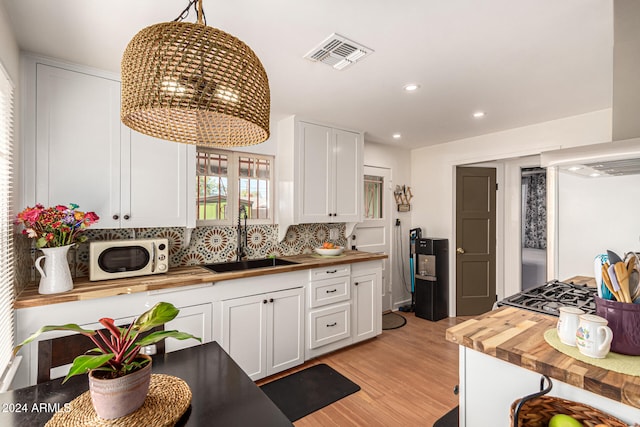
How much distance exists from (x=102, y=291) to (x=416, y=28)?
7.79 ft

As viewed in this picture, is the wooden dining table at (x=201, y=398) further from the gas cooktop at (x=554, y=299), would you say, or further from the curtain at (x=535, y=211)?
the curtain at (x=535, y=211)

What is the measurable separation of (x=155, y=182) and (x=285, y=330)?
164 cm

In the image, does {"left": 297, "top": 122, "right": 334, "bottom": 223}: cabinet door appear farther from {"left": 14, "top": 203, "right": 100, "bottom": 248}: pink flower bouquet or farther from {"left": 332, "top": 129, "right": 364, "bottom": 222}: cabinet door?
{"left": 14, "top": 203, "right": 100, "bottom": 248}: pink flower bouquet

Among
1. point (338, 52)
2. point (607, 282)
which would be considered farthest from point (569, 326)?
point (338, 52)

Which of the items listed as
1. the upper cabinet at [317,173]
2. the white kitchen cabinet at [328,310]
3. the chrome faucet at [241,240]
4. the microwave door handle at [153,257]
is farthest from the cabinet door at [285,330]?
the microwave door handle at [153,257]

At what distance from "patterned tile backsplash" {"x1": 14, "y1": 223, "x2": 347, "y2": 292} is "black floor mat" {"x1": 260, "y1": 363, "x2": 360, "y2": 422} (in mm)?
1207

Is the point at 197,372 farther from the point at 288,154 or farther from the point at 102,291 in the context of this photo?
the point at 288,154

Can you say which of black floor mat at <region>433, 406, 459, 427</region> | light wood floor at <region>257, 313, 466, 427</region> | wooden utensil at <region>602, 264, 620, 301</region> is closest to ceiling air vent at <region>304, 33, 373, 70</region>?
wooden utensil at <region>602, 264, 620, 301</region>

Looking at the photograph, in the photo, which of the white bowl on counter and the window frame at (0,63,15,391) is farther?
the white bowl on counter

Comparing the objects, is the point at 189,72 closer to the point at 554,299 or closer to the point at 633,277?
the point at 633,277

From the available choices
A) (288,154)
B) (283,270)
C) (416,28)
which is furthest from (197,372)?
(288,154)

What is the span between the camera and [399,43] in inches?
70.1

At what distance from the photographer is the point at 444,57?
6.39 ft

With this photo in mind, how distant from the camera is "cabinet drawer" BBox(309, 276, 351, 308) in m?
2.93
